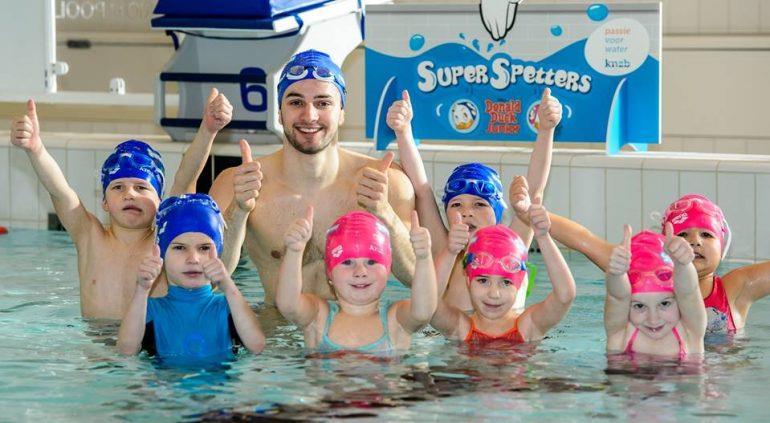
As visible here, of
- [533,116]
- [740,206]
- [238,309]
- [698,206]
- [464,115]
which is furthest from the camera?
[464,115]

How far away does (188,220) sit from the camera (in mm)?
4941

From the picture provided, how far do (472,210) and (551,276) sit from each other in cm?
90

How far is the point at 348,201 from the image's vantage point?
229 inches

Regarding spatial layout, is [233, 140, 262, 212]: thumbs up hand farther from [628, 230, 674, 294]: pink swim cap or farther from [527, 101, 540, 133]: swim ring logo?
[527, 101, 540, 133]: swim ring logo

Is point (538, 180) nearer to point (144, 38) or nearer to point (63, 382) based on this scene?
point (63, 382)

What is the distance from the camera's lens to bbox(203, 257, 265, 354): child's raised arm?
4770 millimetres

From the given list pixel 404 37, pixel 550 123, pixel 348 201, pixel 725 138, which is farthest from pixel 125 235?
pixel 725 138

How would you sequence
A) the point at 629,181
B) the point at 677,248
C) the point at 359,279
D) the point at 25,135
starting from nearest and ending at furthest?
the point at 677,248
the point at 359,279
the point at 25,135
the point at 629,181

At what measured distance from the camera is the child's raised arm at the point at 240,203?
201 inches

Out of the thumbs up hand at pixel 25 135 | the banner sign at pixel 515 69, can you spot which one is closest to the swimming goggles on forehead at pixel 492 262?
the thumbs up hand at pixel 25 135

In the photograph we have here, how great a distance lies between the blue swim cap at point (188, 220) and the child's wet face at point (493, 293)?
3.05 ft

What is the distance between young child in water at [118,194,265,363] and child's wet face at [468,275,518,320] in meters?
0.79

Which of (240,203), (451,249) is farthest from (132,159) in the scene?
(451,249)

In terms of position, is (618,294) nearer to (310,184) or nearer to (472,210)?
(472,210)
